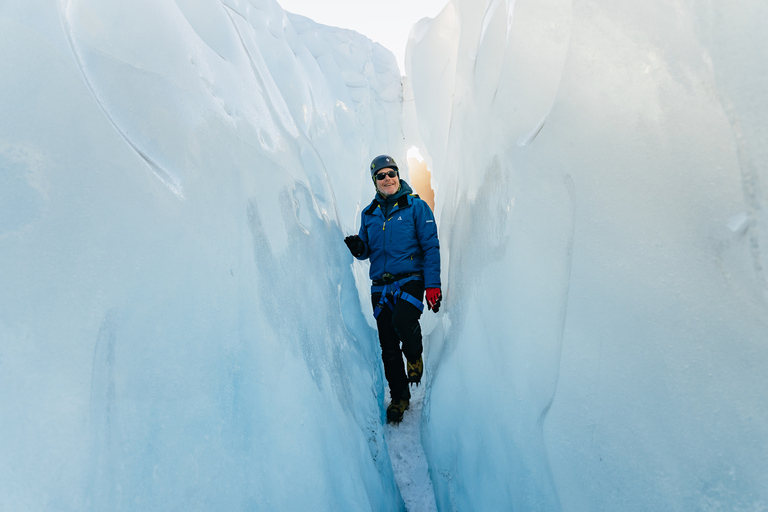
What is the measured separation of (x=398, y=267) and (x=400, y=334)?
1.30ft

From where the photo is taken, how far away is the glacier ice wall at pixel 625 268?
41.0 inches

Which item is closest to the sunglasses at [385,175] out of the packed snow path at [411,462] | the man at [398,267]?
the man at [398,267]

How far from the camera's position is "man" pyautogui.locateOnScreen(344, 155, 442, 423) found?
2.56 metres

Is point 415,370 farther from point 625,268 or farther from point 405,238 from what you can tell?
point 625,268

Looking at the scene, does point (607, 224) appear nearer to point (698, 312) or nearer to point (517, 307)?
point (698, 312)

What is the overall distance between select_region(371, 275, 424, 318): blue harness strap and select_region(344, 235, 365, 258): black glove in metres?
0.25

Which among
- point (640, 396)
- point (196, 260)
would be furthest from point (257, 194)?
point (640, 396)

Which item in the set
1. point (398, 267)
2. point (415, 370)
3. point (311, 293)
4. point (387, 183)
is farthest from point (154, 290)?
point (415, 370)

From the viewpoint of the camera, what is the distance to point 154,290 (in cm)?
126

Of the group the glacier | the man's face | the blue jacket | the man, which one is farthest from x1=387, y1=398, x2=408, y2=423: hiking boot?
the man's face

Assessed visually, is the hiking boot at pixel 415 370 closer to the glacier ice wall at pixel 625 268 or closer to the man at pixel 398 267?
the man at pixel 398 267

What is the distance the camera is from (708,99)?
3.61 ft

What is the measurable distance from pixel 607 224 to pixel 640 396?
20.0 inches

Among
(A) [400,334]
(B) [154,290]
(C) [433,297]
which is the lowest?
(A) [400,334]
